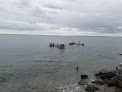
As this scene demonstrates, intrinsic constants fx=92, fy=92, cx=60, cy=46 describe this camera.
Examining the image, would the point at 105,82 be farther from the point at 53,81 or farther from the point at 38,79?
the point at 38,79

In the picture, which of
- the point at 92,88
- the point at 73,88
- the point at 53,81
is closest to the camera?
the point at 92,88

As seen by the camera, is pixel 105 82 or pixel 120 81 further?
pixel 105 82

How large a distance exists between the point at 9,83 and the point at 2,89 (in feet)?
6.69

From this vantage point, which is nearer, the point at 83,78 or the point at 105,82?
the point at 105,82

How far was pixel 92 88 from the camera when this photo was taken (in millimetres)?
15109

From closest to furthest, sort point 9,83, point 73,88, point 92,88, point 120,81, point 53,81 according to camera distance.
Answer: point 120,81 < point 92,88 < point 73,88 < point 9,83 < point 53,81

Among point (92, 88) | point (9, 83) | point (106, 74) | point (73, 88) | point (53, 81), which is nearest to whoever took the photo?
point (92, 88)

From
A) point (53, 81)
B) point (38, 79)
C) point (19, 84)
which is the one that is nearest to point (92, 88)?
point (53, 81)

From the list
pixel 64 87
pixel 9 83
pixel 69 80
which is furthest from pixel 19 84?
pixel 69 80

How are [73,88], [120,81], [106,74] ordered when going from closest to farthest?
[120,81] → [73,88] → [106,74]

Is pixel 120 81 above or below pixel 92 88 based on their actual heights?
above

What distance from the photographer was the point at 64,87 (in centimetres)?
1639

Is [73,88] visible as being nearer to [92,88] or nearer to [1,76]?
[92,88]

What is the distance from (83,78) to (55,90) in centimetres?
722
